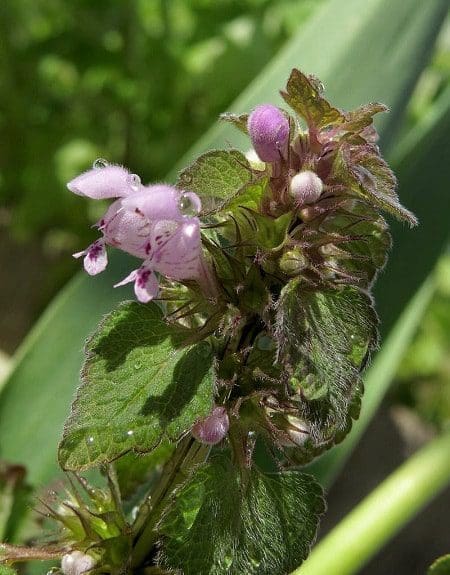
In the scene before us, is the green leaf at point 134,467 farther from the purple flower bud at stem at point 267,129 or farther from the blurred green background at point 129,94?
the blurred green background at point 129,94

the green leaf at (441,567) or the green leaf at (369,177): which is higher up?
the green leaf at (369,177)

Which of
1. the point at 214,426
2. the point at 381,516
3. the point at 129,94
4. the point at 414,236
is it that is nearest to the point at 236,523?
the point at 214,426

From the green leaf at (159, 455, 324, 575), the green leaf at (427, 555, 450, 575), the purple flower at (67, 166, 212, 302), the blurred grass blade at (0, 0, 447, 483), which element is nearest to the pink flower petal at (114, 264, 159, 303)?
the purple flower at (67, 166, 212, 302)

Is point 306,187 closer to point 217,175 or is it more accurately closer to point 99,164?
point 217,175

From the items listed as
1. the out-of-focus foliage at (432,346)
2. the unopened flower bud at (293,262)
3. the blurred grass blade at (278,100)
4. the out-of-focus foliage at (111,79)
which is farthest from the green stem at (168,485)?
the out-of-focus foliage at (111,79)

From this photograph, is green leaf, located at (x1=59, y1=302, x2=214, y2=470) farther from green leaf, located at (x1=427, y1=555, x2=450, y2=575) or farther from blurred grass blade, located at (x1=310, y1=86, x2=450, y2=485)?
blurred grass blade, located at (x1=310, y1=86, x2=450, y2=485)

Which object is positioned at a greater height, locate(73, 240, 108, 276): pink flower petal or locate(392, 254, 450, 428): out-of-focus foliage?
locate(392, 254, 450, 428): out-of-focus foliage
